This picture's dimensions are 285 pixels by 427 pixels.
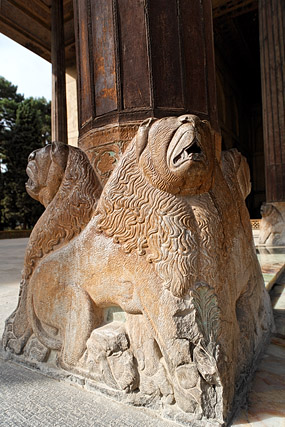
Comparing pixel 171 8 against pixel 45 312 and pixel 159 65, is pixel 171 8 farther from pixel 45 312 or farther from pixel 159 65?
pixel 45 312

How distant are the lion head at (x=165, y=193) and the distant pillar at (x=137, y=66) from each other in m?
0.34

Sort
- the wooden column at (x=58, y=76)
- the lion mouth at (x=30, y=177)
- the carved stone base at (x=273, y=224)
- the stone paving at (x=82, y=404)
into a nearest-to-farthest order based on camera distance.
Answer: the stone paving at (x=82, y=404) → the lion mouth at (x=30, y=177) → the carved stone base at (x=273, y=224) → the wooden column at (x=58, y=76)

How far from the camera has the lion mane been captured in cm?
110

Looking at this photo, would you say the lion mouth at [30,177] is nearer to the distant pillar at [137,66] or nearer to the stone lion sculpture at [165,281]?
the distant pillar at [137,66]

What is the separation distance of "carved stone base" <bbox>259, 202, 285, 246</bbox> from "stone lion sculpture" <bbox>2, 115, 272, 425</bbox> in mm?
4896

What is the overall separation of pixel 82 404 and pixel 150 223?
74cm

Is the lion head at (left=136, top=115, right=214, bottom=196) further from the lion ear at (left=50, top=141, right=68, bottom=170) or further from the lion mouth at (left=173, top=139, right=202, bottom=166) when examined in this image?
the lion ear at (left=50, top=141, right=68, bottom=170)

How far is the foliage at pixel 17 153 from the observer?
62.3 feet

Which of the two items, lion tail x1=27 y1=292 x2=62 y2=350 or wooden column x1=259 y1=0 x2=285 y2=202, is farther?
wooden column x1=259 y1=0 x2=285 y2=202

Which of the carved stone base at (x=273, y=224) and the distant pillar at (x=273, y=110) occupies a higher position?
the distant pillar at (x=273, y=110)

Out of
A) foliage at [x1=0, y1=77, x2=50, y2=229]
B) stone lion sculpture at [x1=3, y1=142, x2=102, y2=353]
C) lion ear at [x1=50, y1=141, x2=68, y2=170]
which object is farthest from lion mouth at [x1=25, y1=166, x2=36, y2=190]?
foliage at [x1=0, y1=77, x2=50, y2=229]

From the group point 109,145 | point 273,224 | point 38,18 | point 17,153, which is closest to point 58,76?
point 38,18

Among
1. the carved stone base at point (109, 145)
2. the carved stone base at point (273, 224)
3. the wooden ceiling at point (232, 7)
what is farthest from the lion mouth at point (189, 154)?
the wooden ceiling at point (232, 7)

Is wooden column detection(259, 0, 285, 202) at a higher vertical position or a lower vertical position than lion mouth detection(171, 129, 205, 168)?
higher
